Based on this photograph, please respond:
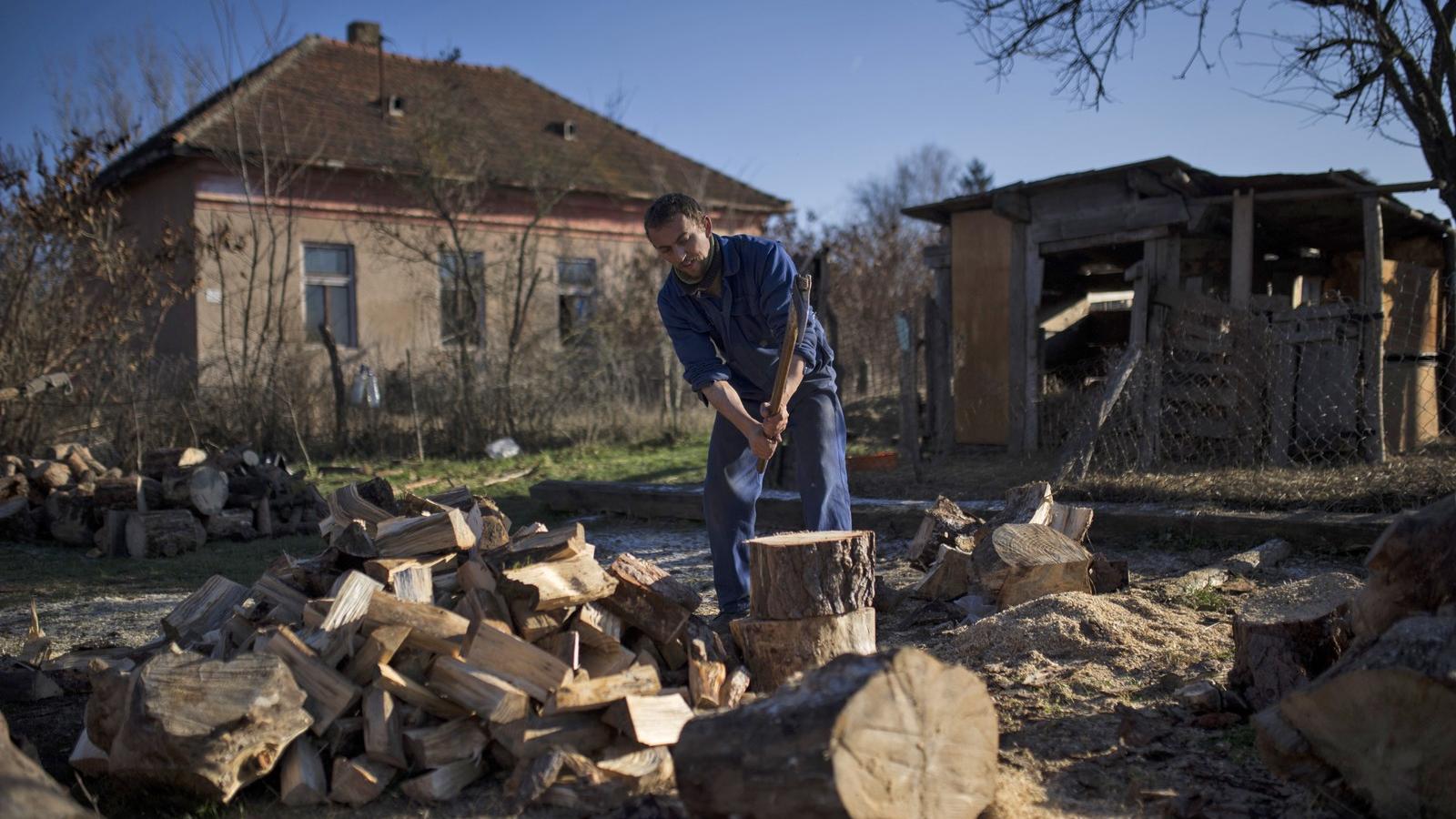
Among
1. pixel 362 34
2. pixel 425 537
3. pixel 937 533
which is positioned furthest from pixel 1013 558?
pixel 362 34

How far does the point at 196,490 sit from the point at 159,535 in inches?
18.2

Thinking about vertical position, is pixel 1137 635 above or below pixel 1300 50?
below

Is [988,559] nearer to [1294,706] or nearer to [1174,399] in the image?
[1294,706]

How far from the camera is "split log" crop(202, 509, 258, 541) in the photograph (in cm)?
741

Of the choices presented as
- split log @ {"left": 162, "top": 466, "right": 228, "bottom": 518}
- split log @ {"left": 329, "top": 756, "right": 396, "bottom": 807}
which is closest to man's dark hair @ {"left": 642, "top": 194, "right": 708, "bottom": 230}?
split log @ {"left": 329, "top": 756, "right": 396, "bottom": 807}

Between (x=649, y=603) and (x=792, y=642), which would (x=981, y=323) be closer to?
(x=792, y=642)

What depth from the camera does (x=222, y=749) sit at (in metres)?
2.61

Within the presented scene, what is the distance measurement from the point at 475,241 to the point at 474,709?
46.9ft

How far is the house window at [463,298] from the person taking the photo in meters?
13.7

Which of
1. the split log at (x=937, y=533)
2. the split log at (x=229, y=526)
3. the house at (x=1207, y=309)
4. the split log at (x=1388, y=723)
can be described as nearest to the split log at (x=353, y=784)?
the split log at (x=1388, y=723)

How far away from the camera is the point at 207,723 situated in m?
2.63

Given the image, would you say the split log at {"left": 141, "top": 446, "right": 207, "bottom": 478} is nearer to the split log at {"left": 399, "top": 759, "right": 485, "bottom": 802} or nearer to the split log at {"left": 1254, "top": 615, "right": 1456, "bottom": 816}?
the split log at {"left": 399, "top": 759, "right": 485, "bottom": 802}

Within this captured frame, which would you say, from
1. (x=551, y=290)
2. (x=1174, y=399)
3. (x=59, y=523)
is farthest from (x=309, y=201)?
(x=1174, y=399)

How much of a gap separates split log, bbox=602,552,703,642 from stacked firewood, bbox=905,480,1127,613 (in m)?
1.71
